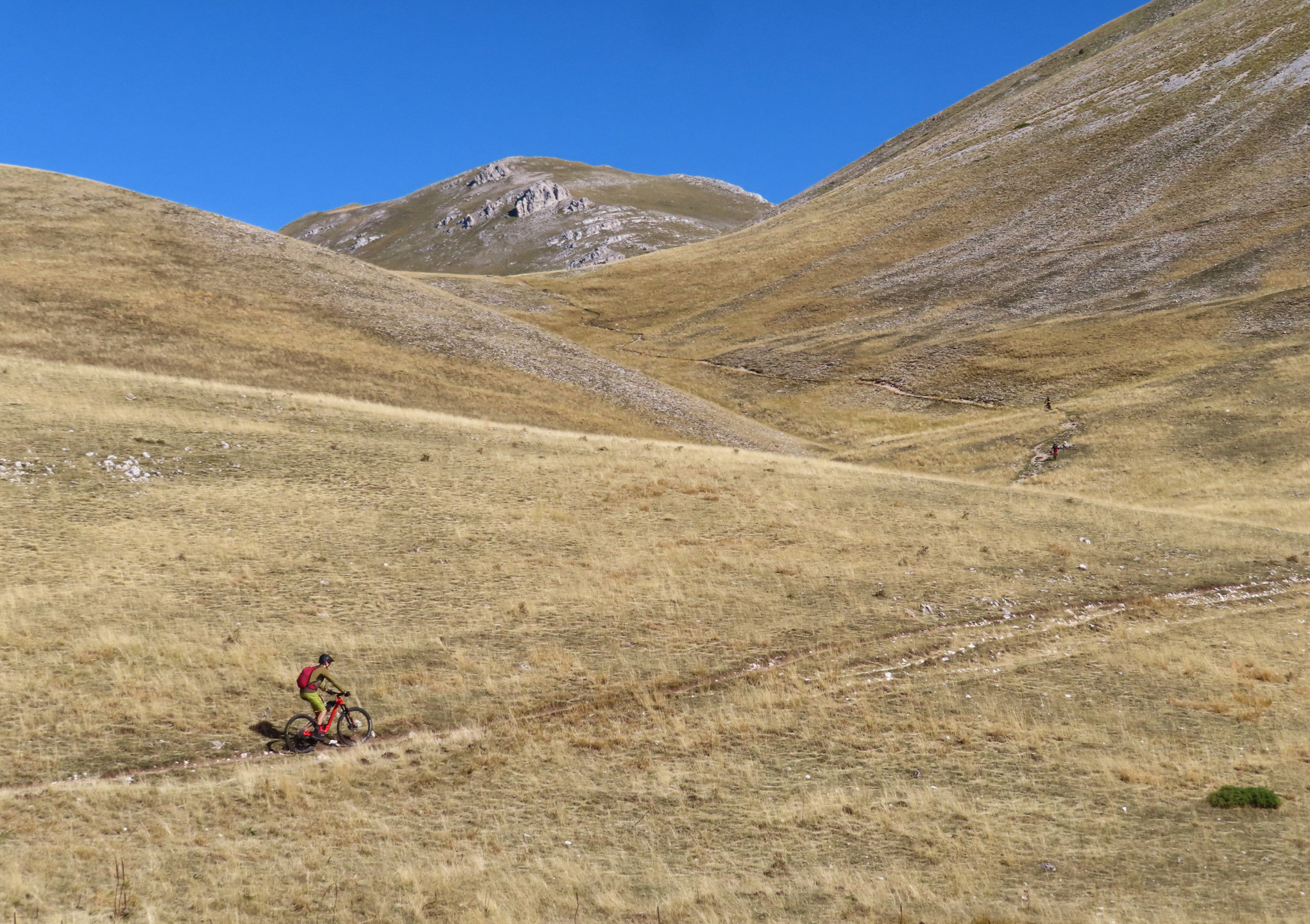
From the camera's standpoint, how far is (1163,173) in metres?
105

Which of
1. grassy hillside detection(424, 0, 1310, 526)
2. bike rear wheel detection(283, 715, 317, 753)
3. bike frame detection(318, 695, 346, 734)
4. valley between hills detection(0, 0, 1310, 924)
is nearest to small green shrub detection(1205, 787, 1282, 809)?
valley between hills detection(0, 0, 1310, 924)

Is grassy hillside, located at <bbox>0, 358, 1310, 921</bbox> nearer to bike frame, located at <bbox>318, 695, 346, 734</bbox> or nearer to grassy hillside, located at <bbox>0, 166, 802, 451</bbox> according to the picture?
bike frame, located at <bbox>318, 695, 346, 734</bbox>

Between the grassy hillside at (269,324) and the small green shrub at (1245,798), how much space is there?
44019mm

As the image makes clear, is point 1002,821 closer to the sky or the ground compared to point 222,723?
closer to the ground

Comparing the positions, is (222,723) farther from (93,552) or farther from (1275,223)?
(1275,223)

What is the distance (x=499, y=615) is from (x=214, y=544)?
9.46m

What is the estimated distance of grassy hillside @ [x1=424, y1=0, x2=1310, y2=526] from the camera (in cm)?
5584

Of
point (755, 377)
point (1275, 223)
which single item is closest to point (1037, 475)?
point (755, 377)

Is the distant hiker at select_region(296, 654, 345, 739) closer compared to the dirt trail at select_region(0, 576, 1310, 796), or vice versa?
the dirt trail at select_region(0, 576, 1310, 796)

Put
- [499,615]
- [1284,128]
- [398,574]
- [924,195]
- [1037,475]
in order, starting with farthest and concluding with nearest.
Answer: [924,195], [1284,128], [1037,475], [398,574], [499,615]

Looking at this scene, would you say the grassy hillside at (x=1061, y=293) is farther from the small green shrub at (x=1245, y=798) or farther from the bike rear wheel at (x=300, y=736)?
the bike rear wheel at (x=300, y=736)

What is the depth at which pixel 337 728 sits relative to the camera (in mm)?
18281

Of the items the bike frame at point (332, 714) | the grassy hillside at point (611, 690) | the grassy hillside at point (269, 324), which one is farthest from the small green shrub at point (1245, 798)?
the grassy hillside at point (269, 324)

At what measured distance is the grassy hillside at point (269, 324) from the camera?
53.5 metres
